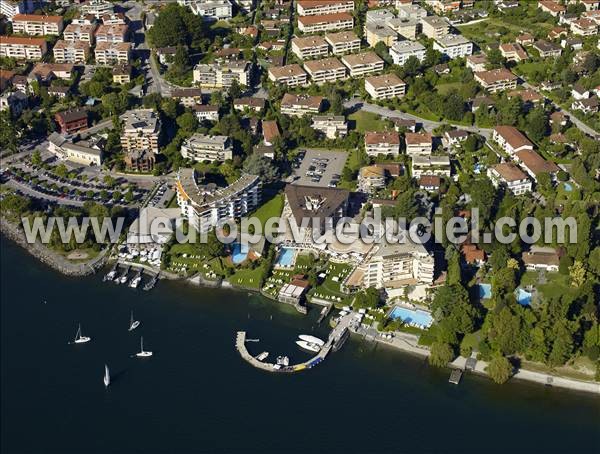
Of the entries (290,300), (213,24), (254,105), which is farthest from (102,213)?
(213,24)

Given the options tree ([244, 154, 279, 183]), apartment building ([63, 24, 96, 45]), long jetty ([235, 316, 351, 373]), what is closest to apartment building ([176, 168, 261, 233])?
tree ([244, 154, 279, 183])

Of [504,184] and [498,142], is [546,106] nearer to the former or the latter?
[498,142]

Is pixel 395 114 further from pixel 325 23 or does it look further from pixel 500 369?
pixel 500 369

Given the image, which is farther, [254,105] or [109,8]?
[109,8]

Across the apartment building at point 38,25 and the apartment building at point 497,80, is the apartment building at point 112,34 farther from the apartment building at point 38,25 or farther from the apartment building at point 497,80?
the apartment building at point 497,80

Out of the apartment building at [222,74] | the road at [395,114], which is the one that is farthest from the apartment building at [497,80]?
the apartment building at [222,74]

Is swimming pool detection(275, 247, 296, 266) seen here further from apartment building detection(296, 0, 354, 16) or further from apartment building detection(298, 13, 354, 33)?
apartment building detection(296, 0, 354, 16)
